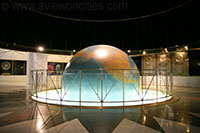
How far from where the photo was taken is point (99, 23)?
18766mm

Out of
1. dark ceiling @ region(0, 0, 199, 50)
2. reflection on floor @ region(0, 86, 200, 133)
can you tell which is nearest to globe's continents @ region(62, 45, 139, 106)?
reflection on floor @ region(0, 86, 200, 133)

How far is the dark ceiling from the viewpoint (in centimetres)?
1287

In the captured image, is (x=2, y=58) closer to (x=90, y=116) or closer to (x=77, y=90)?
(x=77, y=90)

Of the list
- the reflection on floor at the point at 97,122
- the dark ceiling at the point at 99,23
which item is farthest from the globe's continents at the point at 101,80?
the dark ceiling at the point at 99,23

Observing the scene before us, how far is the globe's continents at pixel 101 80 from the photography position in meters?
7.21

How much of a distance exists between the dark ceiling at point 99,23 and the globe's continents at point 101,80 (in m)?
6.62

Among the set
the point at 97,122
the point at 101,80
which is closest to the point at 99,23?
the point at 101,80

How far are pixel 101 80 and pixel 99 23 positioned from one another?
13.4 metres

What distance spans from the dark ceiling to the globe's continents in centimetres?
662

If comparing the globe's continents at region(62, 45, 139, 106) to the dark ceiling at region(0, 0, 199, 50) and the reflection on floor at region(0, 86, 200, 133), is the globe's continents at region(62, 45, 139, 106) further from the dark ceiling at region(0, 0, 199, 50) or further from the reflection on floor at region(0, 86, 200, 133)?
the dark ceiling at region(0, 0, 199, 50)

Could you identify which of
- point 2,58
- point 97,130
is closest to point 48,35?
point 2,58

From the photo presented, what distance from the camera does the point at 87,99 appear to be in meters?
7.32

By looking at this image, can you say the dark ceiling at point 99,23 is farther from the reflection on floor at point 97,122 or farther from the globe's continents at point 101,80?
the reflection on floor at point 97,122

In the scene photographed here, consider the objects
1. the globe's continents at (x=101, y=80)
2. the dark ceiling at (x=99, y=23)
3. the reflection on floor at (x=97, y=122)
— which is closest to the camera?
the reflection on floor at (x=97, y=122)
